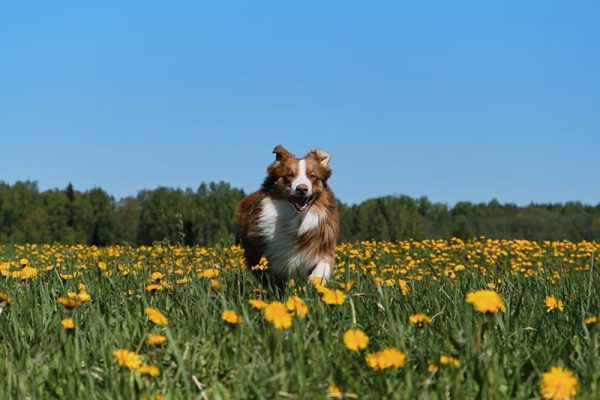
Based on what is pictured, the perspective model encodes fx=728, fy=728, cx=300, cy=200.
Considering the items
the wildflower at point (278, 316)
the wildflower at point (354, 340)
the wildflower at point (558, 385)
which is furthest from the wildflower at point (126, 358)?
the wildflower at point (558, 385)

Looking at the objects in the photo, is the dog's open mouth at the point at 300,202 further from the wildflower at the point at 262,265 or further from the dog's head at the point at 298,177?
the wildflower at the point at 262,265

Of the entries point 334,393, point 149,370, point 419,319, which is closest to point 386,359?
point 334,393

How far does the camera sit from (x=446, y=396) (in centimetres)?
264

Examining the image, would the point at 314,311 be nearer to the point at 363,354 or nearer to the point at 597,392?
the point at 363,354

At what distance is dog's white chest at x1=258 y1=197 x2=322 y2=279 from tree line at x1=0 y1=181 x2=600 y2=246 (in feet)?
167

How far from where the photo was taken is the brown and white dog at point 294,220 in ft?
23.1

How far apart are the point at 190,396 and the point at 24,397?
626 mm

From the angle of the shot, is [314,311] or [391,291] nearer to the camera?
[314,311]

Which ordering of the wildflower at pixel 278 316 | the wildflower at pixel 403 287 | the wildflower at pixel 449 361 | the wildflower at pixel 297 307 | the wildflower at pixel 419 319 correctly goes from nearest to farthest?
1. the wildflower at pixel 449 361
2. the wildflower at pixel 278 316
3. the wildflower at pixel 297 307
4. the wildflower at pixel 419 319
5. the wildflower at pixel 403 287

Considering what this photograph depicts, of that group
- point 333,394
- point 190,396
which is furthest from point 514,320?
point 190,396

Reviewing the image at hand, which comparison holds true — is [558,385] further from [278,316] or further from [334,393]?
[278,316]

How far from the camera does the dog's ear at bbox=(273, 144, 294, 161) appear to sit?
24.0 ft

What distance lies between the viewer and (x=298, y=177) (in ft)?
22.8

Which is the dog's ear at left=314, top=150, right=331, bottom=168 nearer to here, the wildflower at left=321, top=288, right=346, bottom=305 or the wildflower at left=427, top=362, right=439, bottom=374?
the wildflower at left=321, top=288, right=346, bottom=305
